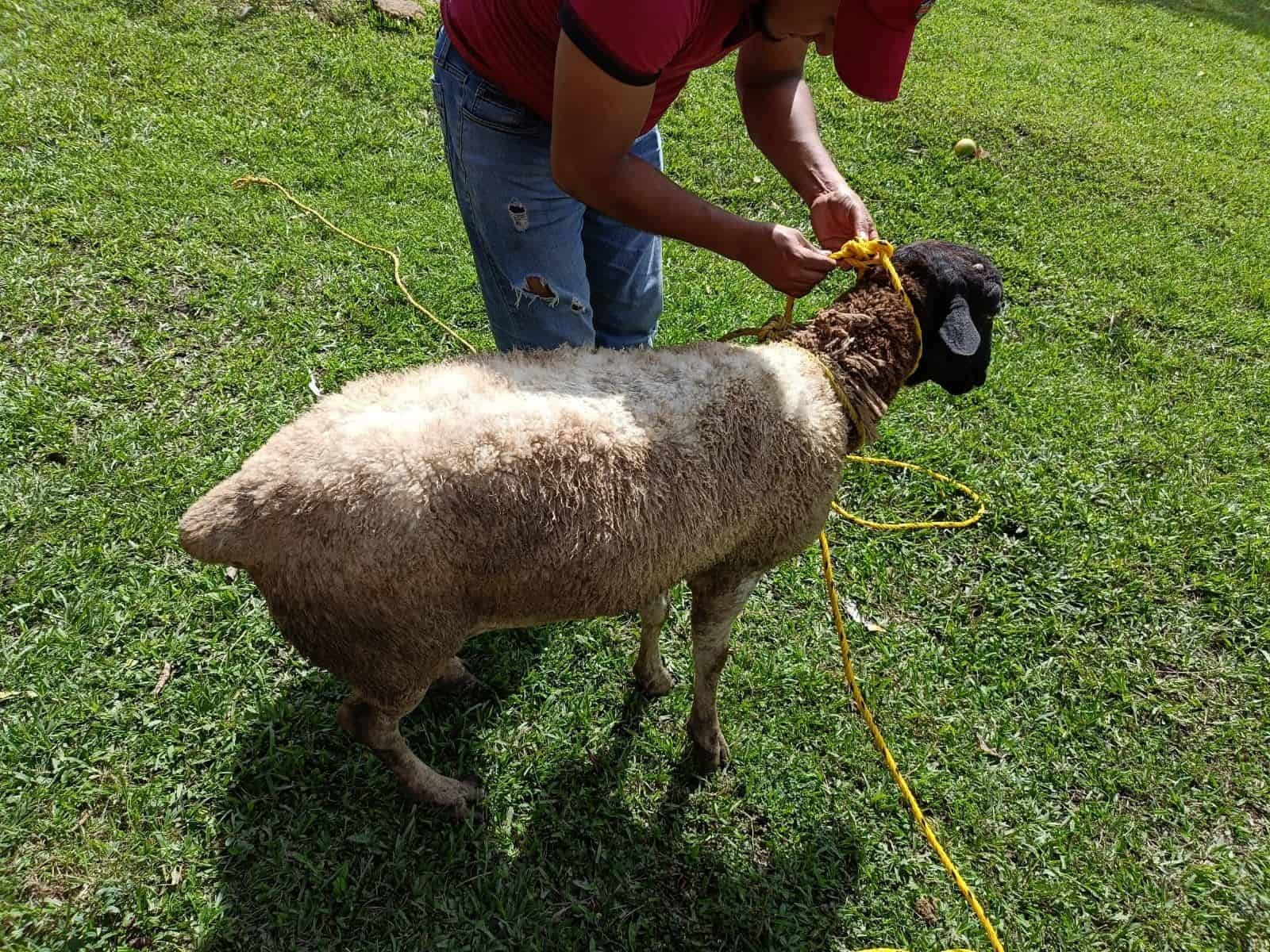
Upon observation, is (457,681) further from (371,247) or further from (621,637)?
(371,247)

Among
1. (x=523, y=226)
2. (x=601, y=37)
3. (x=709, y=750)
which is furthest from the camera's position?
(x=709, y=750)

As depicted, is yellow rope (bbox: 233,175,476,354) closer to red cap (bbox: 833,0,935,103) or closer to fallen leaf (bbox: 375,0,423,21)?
red cap (bbox: 833,0,935,103)

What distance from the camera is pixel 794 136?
2.67 meters

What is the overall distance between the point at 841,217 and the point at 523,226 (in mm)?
1113

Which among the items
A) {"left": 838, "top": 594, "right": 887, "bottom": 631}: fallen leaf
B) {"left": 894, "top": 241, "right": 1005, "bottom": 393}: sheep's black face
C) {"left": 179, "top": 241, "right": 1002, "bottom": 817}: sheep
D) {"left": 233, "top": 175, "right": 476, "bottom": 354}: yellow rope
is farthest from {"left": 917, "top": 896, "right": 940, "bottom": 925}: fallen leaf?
{"left": 233, "top": 175, "right": 476, "bottom": 354}: yellow rope

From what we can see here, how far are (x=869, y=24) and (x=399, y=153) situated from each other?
516 centimetres

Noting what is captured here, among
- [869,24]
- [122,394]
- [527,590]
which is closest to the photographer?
[869,24]

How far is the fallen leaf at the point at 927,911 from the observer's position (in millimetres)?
2740

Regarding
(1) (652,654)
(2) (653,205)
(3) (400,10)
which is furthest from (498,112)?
(3) (400,10)

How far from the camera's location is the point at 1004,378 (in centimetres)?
474

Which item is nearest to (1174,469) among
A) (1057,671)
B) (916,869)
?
(1057,671)

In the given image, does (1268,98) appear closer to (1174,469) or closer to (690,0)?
(1174,469)

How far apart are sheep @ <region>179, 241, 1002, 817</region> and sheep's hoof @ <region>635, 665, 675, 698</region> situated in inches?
22.2

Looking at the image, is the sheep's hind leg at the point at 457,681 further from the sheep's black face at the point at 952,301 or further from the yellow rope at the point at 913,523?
the sheep's black face at the point at 952,301
